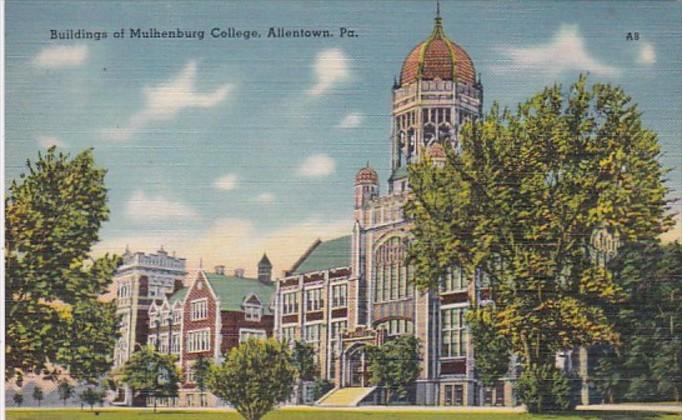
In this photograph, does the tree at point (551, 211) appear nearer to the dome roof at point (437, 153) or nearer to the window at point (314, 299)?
the dome roof at point (437, 153)

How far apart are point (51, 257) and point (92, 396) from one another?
1168 millimetres

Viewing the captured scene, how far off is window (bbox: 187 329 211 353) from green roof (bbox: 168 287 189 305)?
0.29 metres

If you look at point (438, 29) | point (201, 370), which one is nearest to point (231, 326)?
point (201, 370)

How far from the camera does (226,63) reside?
7730mm

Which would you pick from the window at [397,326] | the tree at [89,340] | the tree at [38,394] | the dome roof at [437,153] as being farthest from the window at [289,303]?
the tree at [38,394]

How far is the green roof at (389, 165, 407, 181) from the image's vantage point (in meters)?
7.85

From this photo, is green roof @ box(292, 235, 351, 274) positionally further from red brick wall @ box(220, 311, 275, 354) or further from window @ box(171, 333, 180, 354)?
window @ box(171, 333, 180, 354)

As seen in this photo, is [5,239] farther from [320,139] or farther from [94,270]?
[320,139]

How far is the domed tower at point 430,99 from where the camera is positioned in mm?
7766

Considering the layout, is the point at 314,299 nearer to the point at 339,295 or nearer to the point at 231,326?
the point at 339,295

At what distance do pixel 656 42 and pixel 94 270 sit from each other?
4.88 m

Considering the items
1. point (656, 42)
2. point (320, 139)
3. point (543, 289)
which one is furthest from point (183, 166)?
point (656, 42)

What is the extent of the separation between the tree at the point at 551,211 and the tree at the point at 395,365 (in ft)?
1.63

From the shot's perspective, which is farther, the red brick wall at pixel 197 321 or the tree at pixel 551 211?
the red brick wall at pixel 197 321
